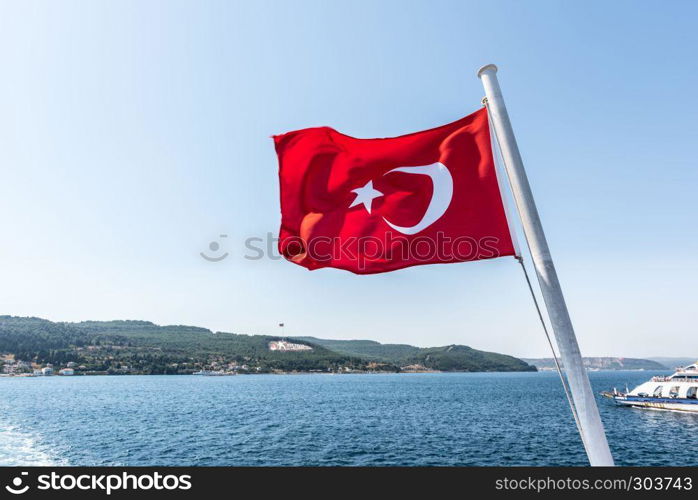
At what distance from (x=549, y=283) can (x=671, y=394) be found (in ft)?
277

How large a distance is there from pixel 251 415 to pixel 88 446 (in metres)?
27.9

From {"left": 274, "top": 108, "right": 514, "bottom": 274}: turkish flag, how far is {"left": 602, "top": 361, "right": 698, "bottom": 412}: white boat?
3092 inches

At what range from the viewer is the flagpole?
4867 mm

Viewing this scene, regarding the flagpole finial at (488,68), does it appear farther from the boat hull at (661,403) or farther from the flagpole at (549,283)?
the boat hull at (661,403)

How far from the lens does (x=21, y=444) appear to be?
44156mm

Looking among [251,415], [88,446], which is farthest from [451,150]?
[251,415]

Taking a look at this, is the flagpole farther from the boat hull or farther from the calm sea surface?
the boat hull

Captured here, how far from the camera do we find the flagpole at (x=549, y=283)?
4867 mm

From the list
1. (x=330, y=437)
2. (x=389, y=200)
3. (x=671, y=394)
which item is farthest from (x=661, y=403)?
(x=389, y=200)

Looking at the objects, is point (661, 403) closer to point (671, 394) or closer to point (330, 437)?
point (671, 394)

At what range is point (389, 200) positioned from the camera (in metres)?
7.45

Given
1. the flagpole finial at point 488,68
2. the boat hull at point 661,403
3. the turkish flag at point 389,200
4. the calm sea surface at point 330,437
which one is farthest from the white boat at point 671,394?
the flagpole finial at point 488,68

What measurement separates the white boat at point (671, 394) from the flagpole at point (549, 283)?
258ft
